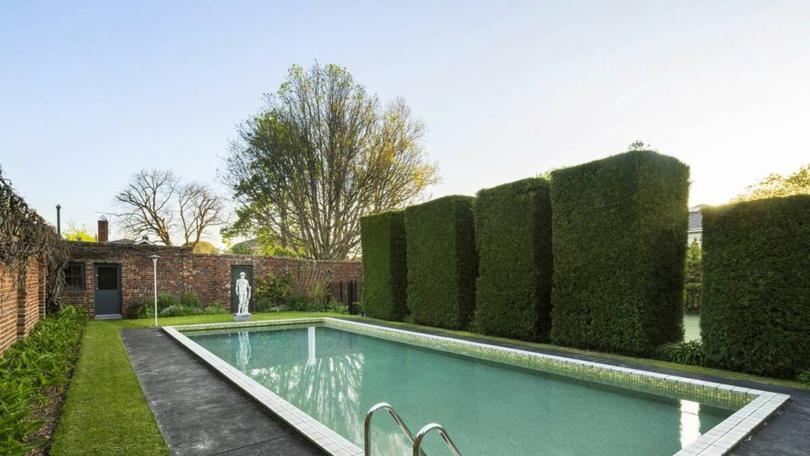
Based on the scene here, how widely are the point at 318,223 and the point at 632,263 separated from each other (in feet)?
52.4

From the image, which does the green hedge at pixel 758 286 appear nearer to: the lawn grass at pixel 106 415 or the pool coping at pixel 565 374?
the pool coping at pixel 565 374

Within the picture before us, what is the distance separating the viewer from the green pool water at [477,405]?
418 centimetres

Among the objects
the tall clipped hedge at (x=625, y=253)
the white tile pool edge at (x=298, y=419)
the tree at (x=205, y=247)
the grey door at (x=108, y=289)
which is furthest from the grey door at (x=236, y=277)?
the tall clipped hedge at (x=625, y=253)

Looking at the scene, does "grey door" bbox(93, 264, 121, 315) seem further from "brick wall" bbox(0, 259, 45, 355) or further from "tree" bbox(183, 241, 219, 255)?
"tree" bbox(183, 241, 219, 255)

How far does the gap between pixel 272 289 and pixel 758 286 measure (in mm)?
15958

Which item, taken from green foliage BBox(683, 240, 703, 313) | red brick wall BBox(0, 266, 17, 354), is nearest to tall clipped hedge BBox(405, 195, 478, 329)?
green foliage BBox(683, 240, 703, 313)

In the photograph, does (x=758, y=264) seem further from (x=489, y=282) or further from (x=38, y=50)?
(x=38, y=50)

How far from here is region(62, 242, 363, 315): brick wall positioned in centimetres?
1425

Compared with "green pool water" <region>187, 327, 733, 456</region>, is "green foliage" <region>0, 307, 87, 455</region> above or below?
above

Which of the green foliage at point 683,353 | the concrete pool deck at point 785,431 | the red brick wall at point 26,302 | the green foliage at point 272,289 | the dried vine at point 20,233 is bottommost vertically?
the green foliage at point 272,289

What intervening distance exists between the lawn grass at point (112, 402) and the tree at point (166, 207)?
20.1 meters

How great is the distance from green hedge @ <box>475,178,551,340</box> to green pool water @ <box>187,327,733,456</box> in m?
1.78

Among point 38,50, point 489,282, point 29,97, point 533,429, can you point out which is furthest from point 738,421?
point 29,97

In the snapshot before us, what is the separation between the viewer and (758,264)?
5891mm
